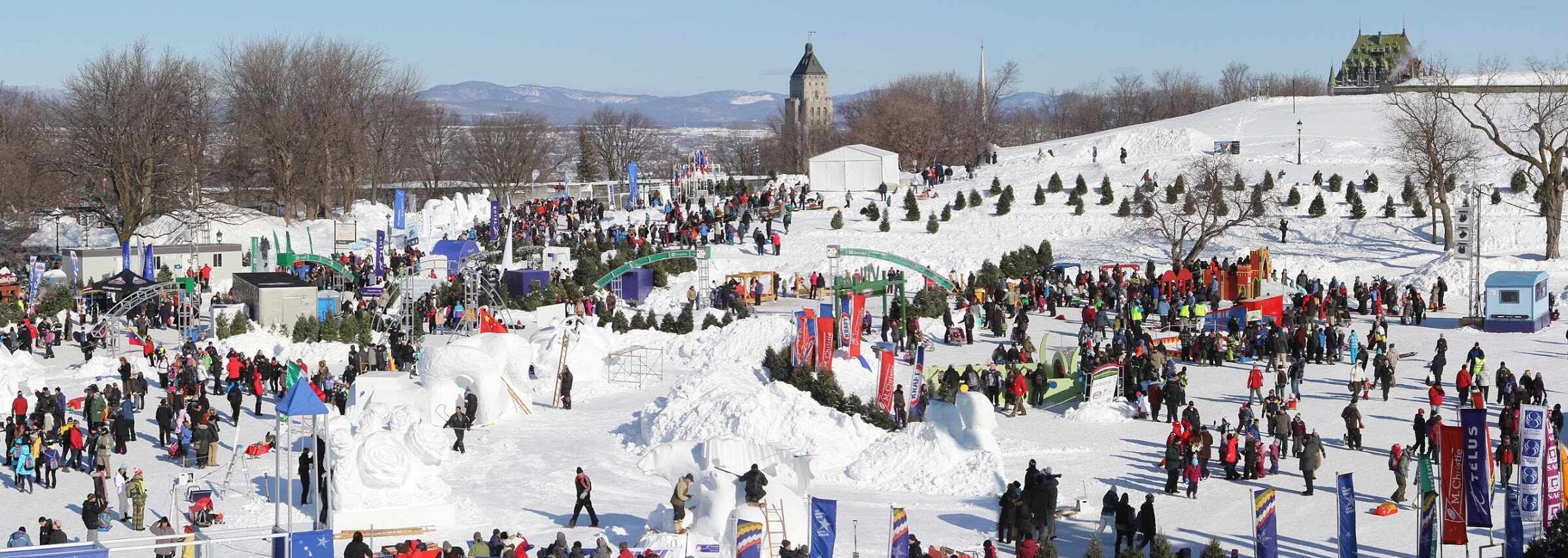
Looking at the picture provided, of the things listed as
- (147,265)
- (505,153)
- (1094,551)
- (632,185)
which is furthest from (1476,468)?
(505,153)

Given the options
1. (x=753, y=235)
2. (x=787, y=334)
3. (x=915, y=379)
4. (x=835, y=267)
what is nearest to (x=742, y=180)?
(x=753, y=235)

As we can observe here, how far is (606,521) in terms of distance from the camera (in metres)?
19.0

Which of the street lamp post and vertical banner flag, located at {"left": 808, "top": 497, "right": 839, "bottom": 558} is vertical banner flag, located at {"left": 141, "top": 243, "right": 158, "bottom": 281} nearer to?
vertical banner flag, located at {"left": 808, "top": 497, "right": 839, "bottom": 558}

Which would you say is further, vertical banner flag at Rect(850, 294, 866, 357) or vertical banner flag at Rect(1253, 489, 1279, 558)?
vertical banner flag at Rect(850, 294, 866, 357)

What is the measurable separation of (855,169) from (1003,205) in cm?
714

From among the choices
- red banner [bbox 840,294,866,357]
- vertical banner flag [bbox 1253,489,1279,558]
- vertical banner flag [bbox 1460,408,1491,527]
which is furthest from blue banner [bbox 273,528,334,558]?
red banner [bbox 840,294,866,357]

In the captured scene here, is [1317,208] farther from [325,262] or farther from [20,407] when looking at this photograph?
[20,407]

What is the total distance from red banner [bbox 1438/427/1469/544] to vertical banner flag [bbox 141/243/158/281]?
30636mm

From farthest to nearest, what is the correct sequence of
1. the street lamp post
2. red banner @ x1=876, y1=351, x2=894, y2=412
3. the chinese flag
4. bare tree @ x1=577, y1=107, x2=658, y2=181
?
bare tree @ x1=577, y1=107, x2=658, y2=181
the street lamp post
the chinese flag
red banner @ x1=876, y1=351, x2=894, y2=412

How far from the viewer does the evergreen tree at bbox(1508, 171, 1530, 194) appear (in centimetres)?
4759

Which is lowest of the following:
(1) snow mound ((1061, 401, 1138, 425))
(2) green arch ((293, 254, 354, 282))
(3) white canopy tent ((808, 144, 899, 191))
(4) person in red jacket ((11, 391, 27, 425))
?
(1) snow mound ((1061, 401, 1138, 425))

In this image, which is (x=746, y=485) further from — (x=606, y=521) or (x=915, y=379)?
(x=915, y=379)

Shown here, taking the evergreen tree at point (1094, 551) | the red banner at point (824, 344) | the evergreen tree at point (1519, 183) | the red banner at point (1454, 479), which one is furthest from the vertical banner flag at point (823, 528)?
the evergreen tree at point (1519, 183)

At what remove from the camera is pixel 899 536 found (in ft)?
51.2
